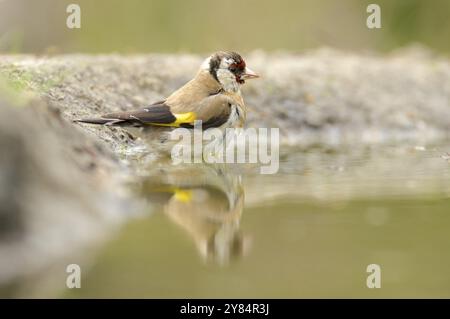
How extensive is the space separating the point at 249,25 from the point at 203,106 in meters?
7.89

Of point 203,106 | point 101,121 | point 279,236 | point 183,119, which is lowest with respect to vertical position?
point 279,236

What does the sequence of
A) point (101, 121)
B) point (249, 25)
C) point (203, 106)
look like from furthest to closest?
point (249, 25), point (203, 106), point (101, 121)

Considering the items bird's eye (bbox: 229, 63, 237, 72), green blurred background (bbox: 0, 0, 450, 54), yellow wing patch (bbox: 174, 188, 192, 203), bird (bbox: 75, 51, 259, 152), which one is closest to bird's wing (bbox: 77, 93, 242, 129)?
bird (bbox: 75, 51, 259, 152)

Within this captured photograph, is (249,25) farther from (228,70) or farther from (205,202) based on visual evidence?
(205,202)

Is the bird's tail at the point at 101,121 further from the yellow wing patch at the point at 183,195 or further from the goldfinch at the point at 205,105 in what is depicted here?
the yellow wing patch at the point at 183,195

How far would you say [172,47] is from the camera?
14.1 m

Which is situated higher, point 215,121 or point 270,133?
point 270,133

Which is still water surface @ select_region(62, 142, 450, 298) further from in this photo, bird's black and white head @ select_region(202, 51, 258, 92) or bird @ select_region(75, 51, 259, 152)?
bird's black and white head @ select_region(202, 51, 258, 92)

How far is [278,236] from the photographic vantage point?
15.4ft

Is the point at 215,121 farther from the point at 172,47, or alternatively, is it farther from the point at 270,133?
the point at 172,47

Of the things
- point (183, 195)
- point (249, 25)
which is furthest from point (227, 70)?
point (249, 25)

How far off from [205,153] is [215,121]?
286mm
